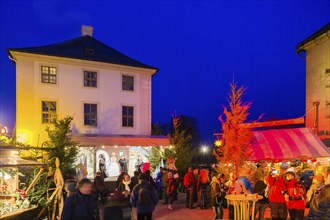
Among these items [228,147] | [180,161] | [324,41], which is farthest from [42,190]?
[324,41]

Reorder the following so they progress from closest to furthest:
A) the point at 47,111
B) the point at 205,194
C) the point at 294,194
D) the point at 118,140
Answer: the point at 294,194 → the point at 205,194 → the point at 47,111 → the point at 118,140

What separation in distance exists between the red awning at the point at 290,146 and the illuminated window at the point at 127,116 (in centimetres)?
1281

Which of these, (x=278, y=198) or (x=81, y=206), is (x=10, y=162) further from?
(x=278, y=198)

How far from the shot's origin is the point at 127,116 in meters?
25.3

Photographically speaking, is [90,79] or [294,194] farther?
[90,79]

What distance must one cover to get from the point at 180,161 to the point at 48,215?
11897 millimetres

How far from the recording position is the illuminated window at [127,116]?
82.6ft

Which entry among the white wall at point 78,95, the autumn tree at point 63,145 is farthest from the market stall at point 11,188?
the white wall at point 78,95

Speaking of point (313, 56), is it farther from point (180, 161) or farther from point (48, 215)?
point (48, 215)

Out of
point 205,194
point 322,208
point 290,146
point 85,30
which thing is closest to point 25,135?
point 85,30

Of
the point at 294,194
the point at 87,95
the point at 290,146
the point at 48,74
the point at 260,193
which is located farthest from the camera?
the point at 87,95

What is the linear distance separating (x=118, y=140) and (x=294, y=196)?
15264mm

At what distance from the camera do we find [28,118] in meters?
21.8

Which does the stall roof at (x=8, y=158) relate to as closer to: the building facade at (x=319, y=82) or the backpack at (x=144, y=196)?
the backpack at (x=144, y=196)
